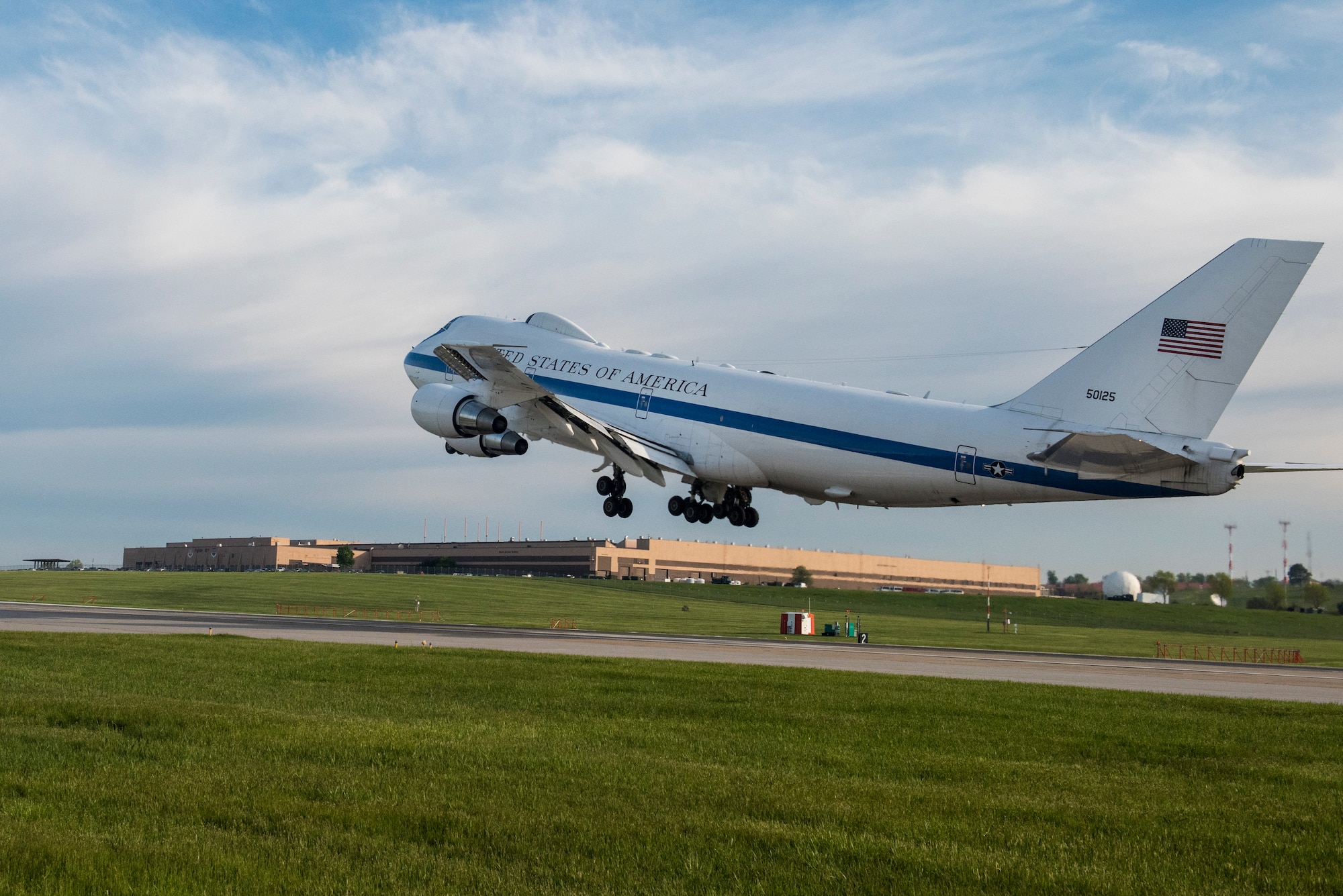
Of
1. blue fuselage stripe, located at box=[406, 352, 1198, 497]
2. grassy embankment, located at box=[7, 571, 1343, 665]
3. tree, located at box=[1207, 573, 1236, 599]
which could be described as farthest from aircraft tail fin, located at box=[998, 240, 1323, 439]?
tree, located at box=[1207, 573, 1236, 599]

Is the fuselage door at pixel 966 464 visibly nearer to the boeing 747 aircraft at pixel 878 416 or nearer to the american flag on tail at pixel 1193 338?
the boeing 747 aircraft at pixel 878 416

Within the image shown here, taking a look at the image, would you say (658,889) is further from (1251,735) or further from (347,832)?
(1251,735)

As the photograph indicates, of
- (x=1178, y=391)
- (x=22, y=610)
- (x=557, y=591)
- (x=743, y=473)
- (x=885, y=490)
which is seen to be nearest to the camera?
(x=1178, y=391)

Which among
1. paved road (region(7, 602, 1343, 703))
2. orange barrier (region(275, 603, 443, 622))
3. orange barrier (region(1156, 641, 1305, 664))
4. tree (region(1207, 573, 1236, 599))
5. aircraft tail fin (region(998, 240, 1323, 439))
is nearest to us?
aircraft tail fin (region(998, 240, 1323, 439))

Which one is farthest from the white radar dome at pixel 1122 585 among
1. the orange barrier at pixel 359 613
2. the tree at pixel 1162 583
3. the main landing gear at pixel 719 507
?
the main landing gear at pixel 719 507

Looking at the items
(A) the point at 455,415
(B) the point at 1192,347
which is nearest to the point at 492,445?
(A) the point at 455,415

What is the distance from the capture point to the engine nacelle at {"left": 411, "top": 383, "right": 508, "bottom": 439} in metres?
38.4

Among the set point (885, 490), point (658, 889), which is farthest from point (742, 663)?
point (658, 889)

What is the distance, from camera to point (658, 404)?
129 ft

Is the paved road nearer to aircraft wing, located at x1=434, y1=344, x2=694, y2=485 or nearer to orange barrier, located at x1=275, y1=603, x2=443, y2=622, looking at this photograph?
aircraft wing, located at x1=434, y1=344, x2=694, y2=485

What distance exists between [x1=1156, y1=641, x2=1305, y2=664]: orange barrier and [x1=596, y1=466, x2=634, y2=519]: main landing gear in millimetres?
24035

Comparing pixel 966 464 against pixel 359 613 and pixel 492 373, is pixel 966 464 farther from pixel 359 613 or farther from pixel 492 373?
pixel 359 613

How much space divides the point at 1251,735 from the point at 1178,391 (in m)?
12.6

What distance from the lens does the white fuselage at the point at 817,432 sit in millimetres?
30688
